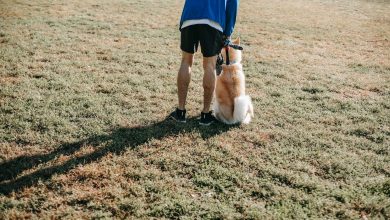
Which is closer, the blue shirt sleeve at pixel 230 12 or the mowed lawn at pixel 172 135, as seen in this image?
the mowed lawn at pixel 172 135

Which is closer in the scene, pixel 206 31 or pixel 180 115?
pixel 206 31

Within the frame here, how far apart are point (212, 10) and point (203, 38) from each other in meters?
0.37

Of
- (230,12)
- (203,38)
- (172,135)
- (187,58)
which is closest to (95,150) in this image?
(172,135)

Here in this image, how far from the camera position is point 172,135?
471 centimetres

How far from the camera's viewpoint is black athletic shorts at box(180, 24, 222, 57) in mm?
4460

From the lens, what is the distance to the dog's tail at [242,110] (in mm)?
4840

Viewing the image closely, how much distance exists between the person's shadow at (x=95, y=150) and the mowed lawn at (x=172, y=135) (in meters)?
0.02

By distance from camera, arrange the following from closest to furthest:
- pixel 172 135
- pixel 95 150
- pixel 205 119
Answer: pixel 95 150 → pixel 172 135 → pixel 205 119

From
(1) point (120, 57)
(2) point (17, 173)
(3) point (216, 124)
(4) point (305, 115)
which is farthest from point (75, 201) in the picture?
(1) point (120, 57)

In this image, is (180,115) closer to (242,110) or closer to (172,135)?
(172,135)

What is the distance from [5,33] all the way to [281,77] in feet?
21.8

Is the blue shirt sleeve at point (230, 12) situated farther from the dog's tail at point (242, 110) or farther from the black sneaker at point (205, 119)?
the black sneaker at point (205, 119)

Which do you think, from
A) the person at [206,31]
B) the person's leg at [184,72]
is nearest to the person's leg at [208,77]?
the person at [206,31]

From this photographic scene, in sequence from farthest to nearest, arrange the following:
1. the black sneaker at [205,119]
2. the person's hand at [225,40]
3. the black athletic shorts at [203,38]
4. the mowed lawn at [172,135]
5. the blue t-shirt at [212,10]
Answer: the black sneaker at [205,119] → the person's hand at [225,40] → the black athletic shorts at [203,38] → the blue t-shirt at [212,10] → the mowed lawn at [172,135]
